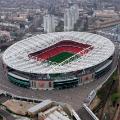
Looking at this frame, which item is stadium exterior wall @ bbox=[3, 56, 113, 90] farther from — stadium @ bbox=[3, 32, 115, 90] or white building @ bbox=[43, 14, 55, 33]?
white building @ bbox=[43, 14, 55, 33]

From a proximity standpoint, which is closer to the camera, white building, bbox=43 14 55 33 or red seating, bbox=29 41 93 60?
red seating, bbox=29 41 93 60

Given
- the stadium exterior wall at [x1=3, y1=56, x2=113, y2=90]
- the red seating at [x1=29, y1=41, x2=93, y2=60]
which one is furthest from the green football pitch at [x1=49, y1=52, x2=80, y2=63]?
the stadium exterior wall at [x1=3, y1=56, x2=113, y2=90]

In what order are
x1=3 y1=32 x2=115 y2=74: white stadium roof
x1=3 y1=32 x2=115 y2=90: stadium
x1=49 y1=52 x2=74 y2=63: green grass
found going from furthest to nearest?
x1=49 y1=52 x2=74 y2=63: green grass, x1=3 y1=32 x2=115 y2=74: white stadium roof, x1=3 y1=32 x2=115 y2=90: stadium

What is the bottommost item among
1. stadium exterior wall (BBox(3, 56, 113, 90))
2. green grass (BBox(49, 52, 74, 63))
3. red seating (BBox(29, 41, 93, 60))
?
stadium exterior wall (BBox(3, 56, 113, 90))

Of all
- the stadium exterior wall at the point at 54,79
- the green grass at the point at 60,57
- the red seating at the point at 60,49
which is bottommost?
the stadium exterior wall at the point at 54,79

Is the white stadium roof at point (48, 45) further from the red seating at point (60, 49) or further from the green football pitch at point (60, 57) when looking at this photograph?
the green football pitch at point (60, 57)

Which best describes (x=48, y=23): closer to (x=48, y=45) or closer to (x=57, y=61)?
(x=48, y=45)

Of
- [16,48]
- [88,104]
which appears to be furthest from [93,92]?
[16,48]

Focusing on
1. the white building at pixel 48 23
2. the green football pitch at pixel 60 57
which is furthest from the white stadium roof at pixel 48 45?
the white building at pixel 48 23
